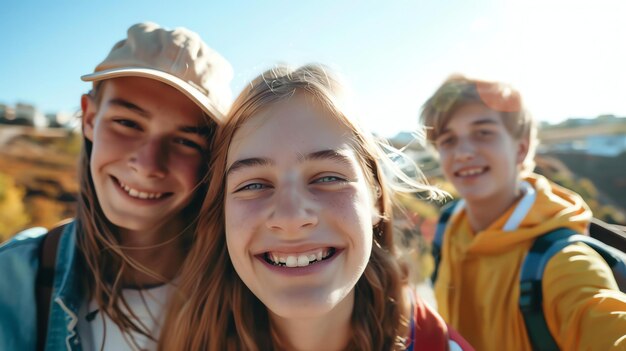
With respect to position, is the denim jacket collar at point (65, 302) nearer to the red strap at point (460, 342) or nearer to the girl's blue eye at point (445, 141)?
the red strap at point (460, 342)

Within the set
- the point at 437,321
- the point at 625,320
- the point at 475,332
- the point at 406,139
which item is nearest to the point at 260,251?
the point at 437,321

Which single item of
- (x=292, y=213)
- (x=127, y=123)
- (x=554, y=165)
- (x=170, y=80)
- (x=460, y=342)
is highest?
(x=170, y=80)

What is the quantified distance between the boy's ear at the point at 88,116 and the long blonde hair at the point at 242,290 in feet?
2.10

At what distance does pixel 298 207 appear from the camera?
4.12 feet

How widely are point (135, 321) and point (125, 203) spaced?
0.49m

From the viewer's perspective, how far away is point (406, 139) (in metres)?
1.99

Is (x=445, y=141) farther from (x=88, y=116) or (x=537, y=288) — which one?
(x=88, y=116)

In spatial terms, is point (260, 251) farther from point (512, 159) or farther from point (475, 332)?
point (512, 159)

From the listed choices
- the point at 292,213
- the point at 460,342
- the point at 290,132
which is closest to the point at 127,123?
the point at 290,132

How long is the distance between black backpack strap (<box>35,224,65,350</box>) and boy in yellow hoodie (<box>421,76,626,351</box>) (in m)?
1.92

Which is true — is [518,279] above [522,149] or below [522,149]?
below

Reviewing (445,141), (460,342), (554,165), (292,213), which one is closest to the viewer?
(292,213)

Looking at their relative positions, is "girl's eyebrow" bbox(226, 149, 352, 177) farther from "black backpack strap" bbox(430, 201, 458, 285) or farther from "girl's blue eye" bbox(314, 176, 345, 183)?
"black backpack strap" bbox(430, 201, 458, 285)

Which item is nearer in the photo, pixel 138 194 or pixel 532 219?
pixel 138 194
